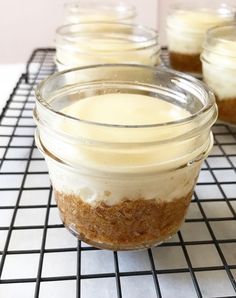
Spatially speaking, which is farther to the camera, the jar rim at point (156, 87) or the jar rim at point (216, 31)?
the jar rim at point (216, 31)

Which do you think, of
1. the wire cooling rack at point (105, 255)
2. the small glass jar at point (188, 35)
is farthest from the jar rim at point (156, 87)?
the small glass jar at point (188, 35)

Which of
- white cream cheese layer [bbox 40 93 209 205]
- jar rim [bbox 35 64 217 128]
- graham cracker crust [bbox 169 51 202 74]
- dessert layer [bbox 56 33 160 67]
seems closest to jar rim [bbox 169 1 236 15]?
graham cracker crust [bbox 169 51 202 74]

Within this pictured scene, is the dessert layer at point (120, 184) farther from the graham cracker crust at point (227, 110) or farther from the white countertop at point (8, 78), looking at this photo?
the white countertop at point (8, 78)

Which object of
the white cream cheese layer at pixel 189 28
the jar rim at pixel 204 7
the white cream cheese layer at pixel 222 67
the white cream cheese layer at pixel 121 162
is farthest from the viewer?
the jar rim at pixel 204 7

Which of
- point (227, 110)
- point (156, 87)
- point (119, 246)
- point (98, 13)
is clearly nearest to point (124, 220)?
point (119, 246)

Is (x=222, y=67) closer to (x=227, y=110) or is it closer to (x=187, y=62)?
(x=227, y=110)
